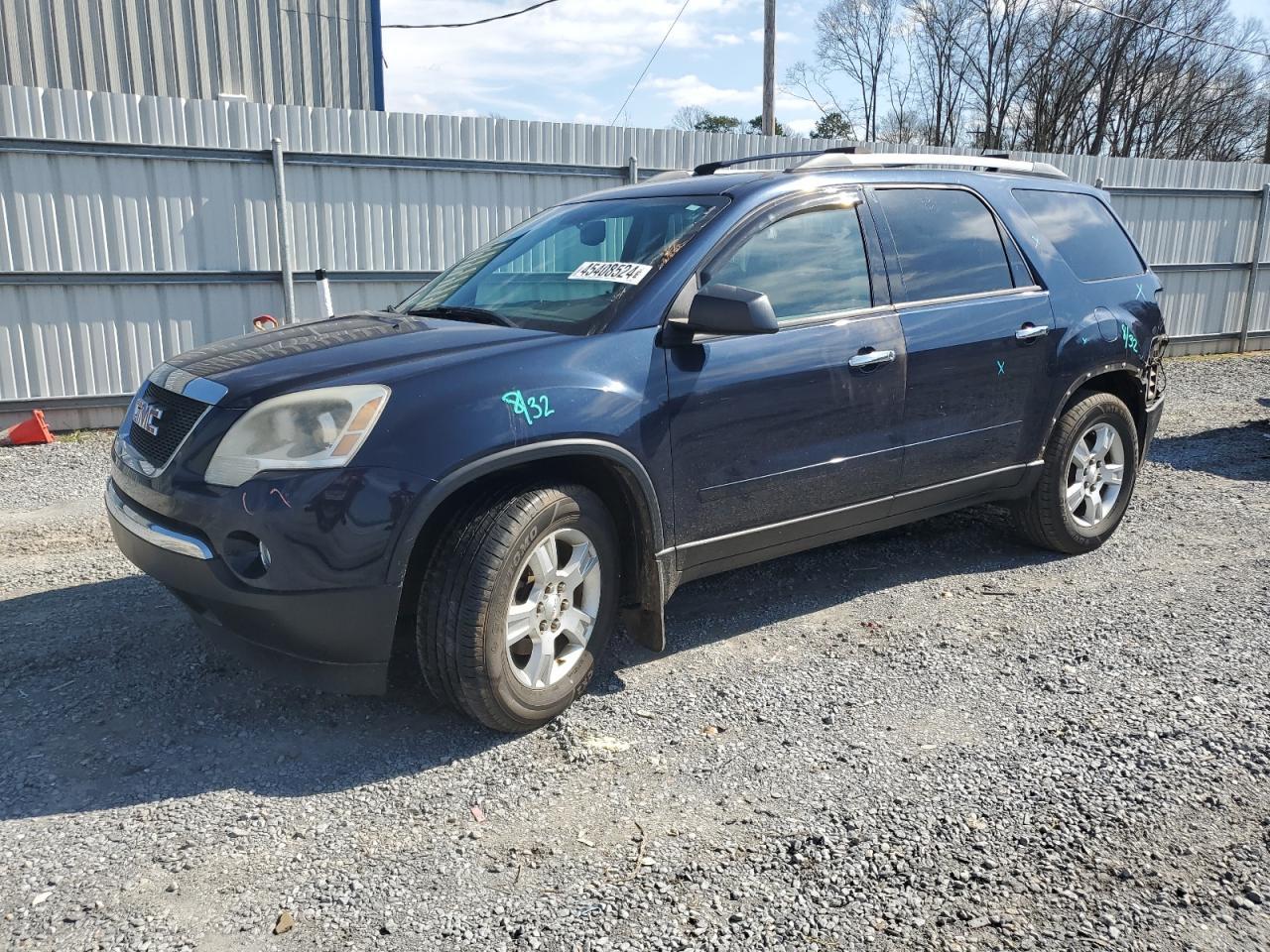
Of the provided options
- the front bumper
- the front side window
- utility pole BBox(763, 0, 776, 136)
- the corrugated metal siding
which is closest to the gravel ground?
the front bumper

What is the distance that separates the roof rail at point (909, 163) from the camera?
14.3 feet

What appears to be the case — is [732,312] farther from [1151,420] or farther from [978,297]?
[1151,420]

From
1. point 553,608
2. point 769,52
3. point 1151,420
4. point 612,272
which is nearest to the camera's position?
point 553,608

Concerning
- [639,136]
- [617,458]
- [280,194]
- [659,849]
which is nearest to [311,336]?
Answer: [617,458]

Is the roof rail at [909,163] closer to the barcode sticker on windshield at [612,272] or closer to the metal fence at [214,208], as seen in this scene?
the barcode sticker on windshield at [612,272]

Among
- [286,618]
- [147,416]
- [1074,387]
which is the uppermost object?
[147,416]

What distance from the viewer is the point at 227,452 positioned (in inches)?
120

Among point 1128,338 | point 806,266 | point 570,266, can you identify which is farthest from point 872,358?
point 1128,338

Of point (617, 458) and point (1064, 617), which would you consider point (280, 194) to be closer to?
point (617, 458)

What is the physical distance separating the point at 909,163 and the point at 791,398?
1.54 metres

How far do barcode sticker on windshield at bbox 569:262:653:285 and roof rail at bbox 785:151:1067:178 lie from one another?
0.90m

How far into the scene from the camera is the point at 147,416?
346cm

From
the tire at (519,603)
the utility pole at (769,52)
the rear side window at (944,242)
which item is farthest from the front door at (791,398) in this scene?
the utility pole at (769,52)

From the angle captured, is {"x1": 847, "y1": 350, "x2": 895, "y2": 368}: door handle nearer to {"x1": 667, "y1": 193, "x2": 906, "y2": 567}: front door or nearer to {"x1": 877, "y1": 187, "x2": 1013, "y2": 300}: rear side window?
{"x1": 667, "y1": 193, "x2": 906, "y2": 567}: front door
